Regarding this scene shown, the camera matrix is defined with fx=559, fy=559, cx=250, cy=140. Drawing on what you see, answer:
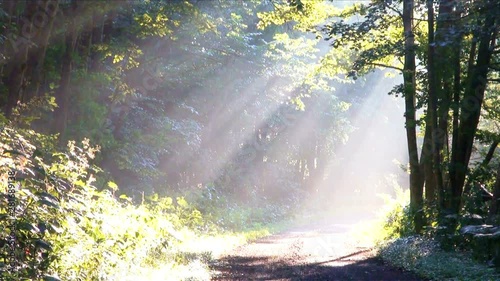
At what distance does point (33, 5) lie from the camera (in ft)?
32.8

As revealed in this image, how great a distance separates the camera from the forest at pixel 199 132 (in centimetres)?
720

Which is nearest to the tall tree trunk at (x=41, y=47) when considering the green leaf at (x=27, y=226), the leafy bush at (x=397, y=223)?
the green leaf at (x=27, y=226)

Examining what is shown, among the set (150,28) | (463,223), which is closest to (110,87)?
(150,28)

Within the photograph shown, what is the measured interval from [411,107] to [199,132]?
1228 cm

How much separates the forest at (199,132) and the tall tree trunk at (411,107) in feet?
0.17

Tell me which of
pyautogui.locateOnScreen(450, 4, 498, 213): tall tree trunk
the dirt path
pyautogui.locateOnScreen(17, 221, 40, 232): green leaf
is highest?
pyautogui.locateOnScreen(450, 4, 498, 213): tall tree trunk

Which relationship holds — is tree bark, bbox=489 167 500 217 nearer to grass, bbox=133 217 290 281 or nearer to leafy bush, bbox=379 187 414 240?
leafy bush, bbox=379 187 414 240

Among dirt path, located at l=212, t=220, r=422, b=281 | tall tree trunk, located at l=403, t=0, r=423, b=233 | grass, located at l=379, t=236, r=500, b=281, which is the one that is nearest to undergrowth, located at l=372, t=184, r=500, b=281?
grass, located at l=379, t=236, r=500, b=281

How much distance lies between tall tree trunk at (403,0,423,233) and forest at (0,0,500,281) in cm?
5

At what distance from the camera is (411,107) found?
1659 cm

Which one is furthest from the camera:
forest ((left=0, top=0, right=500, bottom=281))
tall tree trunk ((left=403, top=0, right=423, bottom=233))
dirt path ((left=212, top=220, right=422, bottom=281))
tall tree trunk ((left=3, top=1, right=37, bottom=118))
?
tall tree trunk ((left=403, top=0, right=423, bottom=233))

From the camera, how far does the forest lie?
720 centimetres

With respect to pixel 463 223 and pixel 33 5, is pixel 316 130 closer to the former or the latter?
pixel 463 223

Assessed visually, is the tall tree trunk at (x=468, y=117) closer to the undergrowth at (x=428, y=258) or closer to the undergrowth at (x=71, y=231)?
the undergrowth at (x=428, y=258)
